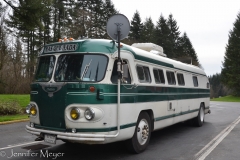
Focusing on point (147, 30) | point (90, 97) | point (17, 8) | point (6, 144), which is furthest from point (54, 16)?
point (90, 97)

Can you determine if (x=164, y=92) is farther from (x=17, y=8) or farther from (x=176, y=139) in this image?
(x=17, y=8)

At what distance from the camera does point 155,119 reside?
7.50 meters

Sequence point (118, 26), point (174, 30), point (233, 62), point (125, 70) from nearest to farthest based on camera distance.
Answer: point (125, 70)
point (118, 26)
point (233, 62)
point (174, 30)

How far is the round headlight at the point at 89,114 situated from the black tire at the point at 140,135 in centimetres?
156

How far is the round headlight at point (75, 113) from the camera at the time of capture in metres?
5.44

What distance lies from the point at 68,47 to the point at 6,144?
3.80 metres

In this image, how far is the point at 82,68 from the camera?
579 centimetres

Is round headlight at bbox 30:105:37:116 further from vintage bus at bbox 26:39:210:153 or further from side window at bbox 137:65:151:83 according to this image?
side window at bbox 137:65:151:83

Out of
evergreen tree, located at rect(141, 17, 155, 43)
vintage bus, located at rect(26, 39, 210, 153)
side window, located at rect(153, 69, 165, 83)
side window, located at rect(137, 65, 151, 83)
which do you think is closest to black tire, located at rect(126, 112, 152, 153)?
vintage bus, located at rect(26, 39, 210, 153)

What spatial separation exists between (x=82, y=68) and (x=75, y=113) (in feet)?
3.33

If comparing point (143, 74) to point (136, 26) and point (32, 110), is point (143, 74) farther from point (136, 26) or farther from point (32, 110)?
point (136, 26)

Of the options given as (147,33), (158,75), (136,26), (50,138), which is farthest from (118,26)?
(136,26)

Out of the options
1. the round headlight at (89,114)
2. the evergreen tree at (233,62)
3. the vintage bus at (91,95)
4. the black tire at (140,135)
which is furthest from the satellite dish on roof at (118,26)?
the evergreen tree at (233,62)

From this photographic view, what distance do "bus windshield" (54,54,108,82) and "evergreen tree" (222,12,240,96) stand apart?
157 ft
